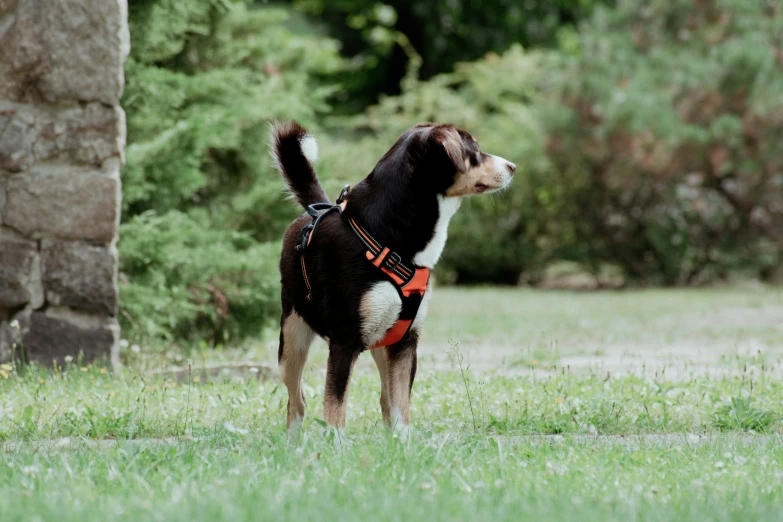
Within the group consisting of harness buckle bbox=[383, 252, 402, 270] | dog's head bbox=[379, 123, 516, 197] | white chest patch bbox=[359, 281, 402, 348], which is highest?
dog's head bbox=[379, 123, 516, 197]

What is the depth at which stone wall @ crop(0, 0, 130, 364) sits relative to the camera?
6.52 metres

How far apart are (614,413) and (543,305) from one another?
347 inches

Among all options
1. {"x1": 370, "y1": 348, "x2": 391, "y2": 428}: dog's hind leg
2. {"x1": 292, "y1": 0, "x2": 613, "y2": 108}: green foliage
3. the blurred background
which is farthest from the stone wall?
{"x1": 292, "y1": 0, "x2": 613, "y2": 108}: green foliage

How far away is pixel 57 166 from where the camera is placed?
21.7ft

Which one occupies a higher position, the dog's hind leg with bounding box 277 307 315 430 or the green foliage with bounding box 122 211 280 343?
the dog's hind leg with bounding box 277 307 315 430

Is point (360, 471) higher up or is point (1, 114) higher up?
point (1, 114)

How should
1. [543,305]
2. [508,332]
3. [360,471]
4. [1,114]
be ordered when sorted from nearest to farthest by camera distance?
[360,471], [1,114], [508,332], [543,305]

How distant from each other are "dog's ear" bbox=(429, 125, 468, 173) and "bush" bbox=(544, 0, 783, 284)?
1167 cm

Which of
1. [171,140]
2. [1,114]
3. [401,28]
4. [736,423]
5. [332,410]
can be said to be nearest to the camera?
[332,410]

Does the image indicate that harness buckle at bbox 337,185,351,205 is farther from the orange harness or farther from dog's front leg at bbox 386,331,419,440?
dog's front leg at bbox 386,331,419,440

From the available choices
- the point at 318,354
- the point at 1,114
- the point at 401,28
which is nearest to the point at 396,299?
Result: the point at 1,114

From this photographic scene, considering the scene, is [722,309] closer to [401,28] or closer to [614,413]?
[614,413]

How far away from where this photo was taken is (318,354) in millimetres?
8812

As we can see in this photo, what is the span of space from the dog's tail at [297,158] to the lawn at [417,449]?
3.44 ft
